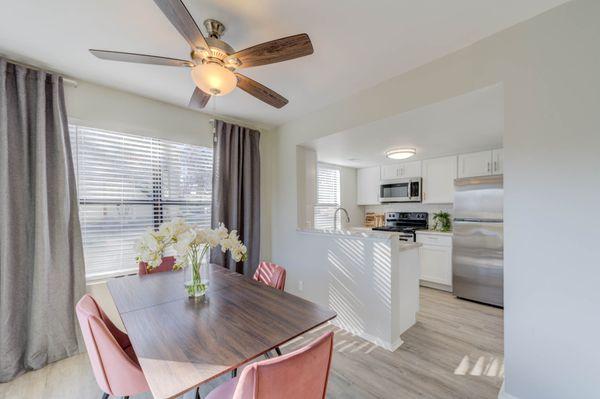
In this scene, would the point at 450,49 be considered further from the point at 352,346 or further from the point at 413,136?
the point at 352,346

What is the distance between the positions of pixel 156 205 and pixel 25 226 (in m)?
1.01

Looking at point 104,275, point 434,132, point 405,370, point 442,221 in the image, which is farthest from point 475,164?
point 104,275

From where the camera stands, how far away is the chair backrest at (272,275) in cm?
194

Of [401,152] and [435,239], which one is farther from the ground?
[401,152]

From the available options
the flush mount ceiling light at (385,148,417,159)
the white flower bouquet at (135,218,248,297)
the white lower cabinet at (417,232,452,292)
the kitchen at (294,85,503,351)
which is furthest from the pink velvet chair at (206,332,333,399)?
the white lower cabinet at (417,232,452,292)

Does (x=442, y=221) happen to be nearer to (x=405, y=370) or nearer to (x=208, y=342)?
(x=405, y=370)

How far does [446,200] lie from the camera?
4.06 m

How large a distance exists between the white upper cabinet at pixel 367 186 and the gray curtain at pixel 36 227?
458 centimetres

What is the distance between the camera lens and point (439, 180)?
13.5 feet

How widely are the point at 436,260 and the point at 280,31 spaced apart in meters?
3.88

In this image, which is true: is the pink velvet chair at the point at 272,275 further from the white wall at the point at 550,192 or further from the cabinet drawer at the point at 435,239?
the cabinet drawer at the point at 435,239

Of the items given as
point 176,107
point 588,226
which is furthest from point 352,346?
point 176,107

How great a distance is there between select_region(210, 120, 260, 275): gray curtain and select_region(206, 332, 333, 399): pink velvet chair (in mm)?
2368

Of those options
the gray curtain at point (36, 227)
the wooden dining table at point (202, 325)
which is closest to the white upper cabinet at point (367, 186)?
the wooden dining table at point (202, 325)
